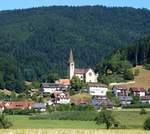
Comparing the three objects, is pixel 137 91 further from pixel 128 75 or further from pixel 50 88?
pixel 50 88

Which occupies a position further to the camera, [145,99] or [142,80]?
[142,80]

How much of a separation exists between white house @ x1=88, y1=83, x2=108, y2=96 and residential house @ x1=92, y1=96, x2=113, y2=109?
2246 millimetres

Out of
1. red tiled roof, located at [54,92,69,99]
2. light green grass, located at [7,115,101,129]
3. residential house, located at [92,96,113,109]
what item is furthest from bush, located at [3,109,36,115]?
light green grass, located at [7,115,101,129]

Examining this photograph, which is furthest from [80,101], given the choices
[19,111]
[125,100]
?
[19,111]

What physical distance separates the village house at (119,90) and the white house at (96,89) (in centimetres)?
157

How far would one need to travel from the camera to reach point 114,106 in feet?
316

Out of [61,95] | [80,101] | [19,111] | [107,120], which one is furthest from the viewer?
[61,95]

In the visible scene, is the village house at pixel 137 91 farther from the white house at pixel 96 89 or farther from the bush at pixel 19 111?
the bush at pixel 19 111

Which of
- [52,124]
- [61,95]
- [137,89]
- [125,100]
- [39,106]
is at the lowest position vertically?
[52,124]

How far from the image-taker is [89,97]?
109 metres

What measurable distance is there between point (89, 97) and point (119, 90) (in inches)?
192

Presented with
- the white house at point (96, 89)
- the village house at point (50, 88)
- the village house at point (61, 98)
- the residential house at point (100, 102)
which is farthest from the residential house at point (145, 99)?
the village house at point (50, 88)

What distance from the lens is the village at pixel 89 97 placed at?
Result: 94812mm

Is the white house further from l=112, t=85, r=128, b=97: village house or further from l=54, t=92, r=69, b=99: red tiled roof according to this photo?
l=54, t=92, r=69, b=99: red tiled roof
